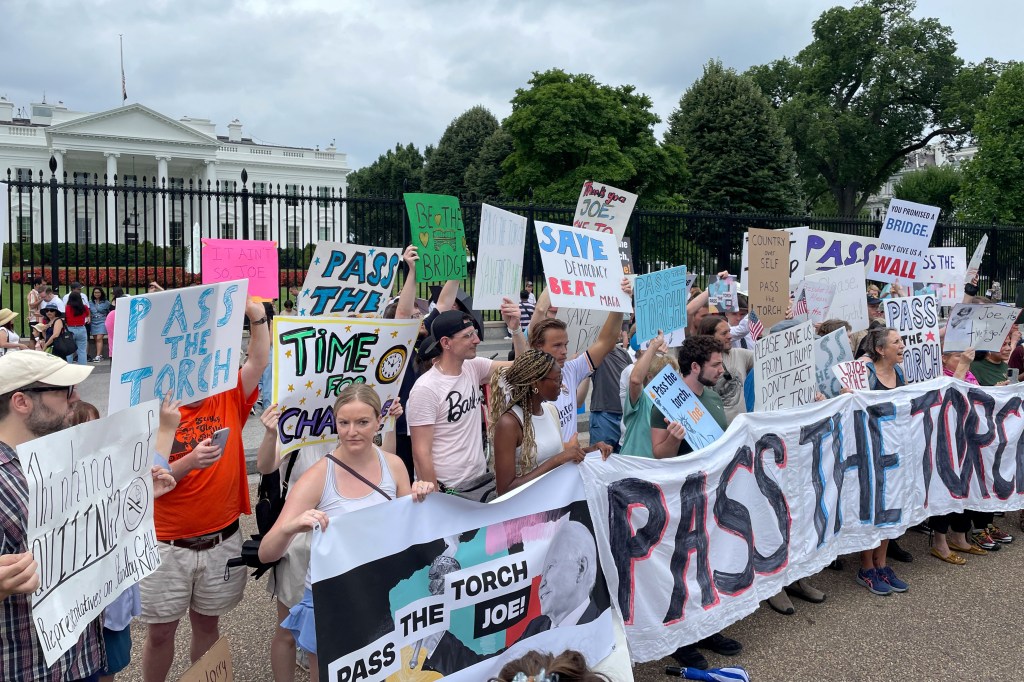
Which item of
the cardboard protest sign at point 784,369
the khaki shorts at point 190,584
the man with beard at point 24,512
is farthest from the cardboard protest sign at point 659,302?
the man with beard at point 24,512

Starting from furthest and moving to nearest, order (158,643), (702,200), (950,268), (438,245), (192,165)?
(192,165)
(702,200)
(950,268)
(438,245)
(158,643)

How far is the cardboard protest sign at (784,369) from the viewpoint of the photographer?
5.65 m

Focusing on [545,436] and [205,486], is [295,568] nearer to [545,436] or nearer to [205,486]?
[205,486]

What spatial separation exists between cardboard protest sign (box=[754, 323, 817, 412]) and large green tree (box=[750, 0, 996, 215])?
4690 centimetres

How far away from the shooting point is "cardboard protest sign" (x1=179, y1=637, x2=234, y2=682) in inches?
119

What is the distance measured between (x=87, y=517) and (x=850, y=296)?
7.28 m

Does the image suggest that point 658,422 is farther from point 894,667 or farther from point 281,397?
point 281,397

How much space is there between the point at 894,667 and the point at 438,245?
406 centimetres

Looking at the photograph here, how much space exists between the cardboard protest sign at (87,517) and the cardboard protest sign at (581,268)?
2.68 meters

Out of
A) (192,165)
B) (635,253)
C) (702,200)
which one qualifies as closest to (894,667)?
(635,253)

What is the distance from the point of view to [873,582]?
18.5 feet

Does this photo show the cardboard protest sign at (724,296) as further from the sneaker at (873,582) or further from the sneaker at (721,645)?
the sneaker at (721,645)

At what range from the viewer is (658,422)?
4.97m

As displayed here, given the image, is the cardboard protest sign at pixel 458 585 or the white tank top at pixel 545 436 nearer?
the cardboard protest sign at pixel 458 585
